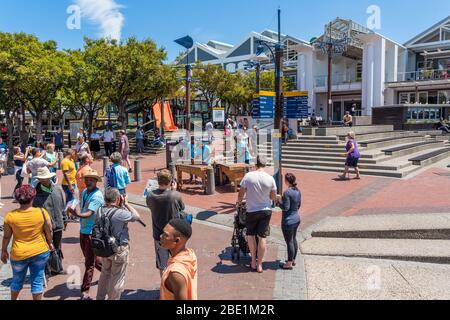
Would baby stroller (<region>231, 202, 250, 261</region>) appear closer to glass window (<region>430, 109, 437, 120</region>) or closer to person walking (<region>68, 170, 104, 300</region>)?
person walking (<region>68, 170, 104, 300</region>)

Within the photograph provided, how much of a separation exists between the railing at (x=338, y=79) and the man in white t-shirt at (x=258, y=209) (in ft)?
112

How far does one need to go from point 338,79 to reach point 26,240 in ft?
128

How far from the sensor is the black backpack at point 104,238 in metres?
4.05

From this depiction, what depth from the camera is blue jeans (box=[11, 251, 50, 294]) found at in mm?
4156

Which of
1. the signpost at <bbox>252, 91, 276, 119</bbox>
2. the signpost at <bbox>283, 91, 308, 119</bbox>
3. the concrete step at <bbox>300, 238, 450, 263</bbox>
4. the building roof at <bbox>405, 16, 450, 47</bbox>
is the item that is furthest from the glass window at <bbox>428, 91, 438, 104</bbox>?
the concrete step at <bbox>300, 238, 450, 263</bbox>

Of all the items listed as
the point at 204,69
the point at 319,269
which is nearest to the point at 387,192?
the point at 319,269

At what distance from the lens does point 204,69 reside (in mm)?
37938

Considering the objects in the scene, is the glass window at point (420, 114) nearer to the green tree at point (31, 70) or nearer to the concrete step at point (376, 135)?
the concrete step at point (376, 135)

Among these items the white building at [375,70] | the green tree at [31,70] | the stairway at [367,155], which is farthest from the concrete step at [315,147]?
the white building at [375,70]

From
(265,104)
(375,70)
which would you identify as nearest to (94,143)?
(265,104)

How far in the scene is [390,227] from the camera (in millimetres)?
7113

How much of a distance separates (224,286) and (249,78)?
38969 mm
